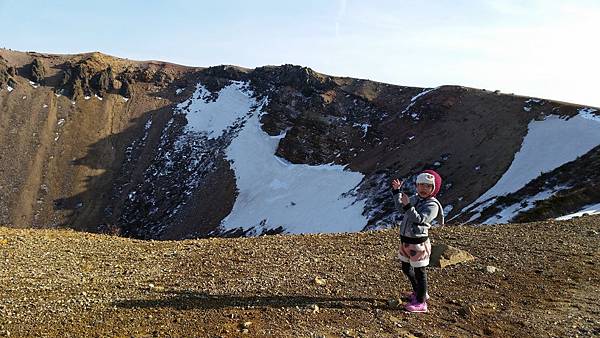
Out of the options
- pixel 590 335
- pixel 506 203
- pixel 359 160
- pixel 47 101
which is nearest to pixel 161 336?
pixel 590 335

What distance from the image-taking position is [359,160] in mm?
73375

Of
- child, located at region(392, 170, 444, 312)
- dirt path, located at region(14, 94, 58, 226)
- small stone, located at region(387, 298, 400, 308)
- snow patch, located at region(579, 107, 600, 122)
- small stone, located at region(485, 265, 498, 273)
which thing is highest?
snow patch, located at region(579, 107, 600, 122)

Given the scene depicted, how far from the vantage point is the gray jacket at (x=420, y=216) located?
9.70m

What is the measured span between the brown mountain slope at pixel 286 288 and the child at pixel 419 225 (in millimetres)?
545

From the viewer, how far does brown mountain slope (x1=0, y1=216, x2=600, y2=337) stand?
905 cm

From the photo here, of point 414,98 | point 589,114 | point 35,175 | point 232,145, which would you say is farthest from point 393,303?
point 35,175

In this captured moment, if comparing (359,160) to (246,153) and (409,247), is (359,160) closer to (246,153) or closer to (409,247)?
(246,153)

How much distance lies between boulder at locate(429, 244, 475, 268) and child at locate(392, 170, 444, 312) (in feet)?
10.9

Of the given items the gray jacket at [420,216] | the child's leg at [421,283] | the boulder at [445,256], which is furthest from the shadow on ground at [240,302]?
the boulder at [445,256]

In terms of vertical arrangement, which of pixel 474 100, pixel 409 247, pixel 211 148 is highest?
pixel 474 100

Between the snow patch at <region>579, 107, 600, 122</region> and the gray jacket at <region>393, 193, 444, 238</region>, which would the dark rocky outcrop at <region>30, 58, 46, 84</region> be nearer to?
the snow patch at <region>579, 107, 600, 122</region>

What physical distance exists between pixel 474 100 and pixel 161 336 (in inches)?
2954

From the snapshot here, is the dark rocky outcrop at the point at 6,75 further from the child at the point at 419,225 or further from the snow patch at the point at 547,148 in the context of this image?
the child at the point at 419,225

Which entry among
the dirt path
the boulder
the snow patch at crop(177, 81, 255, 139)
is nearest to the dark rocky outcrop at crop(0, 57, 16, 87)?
the dirt path
